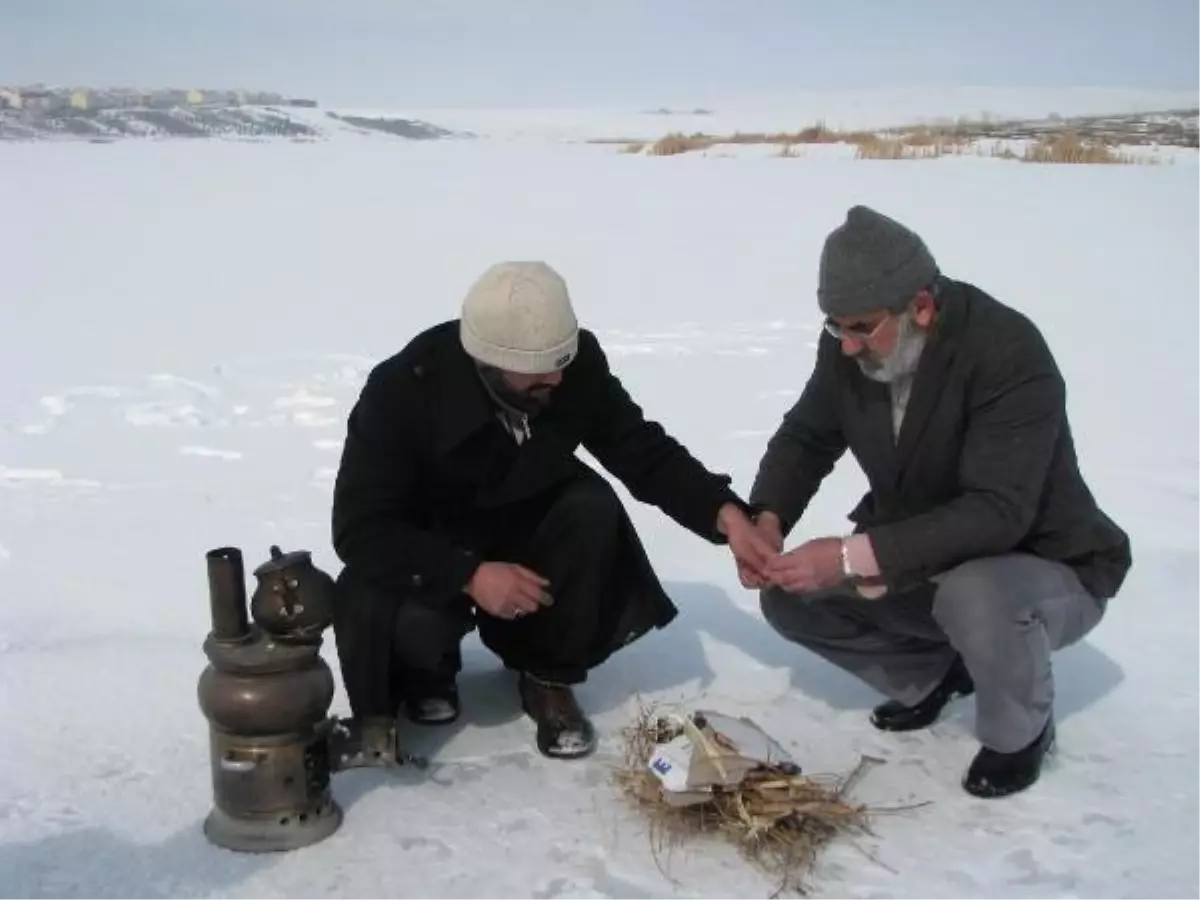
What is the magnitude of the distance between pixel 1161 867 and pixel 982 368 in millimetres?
966

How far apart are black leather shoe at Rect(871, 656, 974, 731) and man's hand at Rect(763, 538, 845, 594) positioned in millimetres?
472

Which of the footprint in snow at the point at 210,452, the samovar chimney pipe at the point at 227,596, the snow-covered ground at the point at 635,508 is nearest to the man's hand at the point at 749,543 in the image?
the snow-covered ground at the point at 635,508

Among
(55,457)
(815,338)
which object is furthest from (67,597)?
(815,338)

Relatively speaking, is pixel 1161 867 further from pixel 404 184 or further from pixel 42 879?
pixel 404 184

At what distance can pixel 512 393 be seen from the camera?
107 inches

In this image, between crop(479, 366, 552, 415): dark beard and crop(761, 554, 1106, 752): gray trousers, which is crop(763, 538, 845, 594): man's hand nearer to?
crop(761, 554, 1106, 752): gray trousers

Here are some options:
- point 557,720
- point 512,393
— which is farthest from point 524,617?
point 512,393

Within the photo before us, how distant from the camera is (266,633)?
7.45ft

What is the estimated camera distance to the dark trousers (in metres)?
2.63

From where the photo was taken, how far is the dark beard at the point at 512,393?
2701 mm

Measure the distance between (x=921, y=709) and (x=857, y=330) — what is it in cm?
93

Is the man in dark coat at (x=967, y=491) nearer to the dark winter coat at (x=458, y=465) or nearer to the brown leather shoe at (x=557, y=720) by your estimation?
the dark winter coat at (x=458, y=465)

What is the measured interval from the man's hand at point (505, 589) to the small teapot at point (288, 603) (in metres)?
0.36

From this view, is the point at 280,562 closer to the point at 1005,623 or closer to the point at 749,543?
the point at 749,543
